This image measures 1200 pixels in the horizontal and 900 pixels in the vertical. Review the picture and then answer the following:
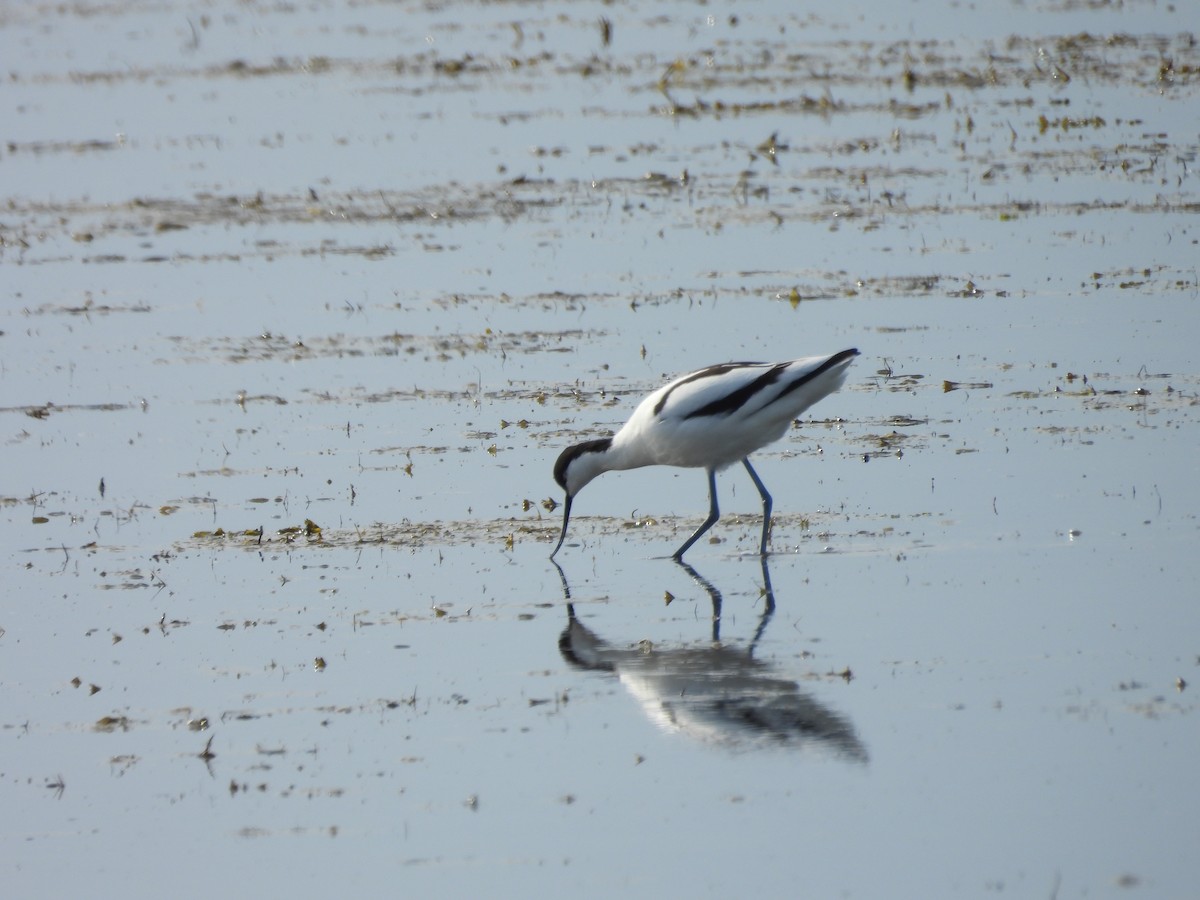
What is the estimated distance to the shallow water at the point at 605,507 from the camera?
6.81 meters

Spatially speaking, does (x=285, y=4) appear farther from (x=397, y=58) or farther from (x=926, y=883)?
(x=926, y=883)

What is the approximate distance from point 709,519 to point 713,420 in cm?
52

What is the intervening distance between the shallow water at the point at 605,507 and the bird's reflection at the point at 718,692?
0.03 m

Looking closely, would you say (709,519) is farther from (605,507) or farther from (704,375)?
(605,507)

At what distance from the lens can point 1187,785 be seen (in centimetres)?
663

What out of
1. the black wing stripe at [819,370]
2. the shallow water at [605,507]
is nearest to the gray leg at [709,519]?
the shallow water at [605,507]

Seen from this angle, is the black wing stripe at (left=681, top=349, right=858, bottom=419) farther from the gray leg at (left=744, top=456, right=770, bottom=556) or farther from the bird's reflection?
the bird's reflection

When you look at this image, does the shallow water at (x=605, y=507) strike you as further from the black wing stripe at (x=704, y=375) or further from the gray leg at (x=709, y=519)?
the black wing stripe at (x=704, y=375)

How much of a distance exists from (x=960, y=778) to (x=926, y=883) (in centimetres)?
79

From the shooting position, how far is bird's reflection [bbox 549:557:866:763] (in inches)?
288

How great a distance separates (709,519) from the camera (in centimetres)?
1008

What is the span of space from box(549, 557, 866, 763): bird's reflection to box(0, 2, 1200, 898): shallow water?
0.09 feet

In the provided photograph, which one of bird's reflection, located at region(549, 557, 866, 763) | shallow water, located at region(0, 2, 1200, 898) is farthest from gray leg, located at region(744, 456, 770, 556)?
bird's reflection, located at region(549, 557, 866, 763)

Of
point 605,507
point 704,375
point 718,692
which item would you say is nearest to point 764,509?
point 704,375
